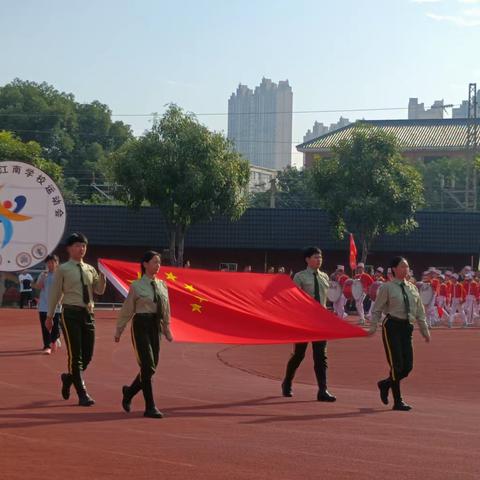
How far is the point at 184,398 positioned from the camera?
13938 millimetres

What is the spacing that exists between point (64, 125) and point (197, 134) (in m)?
52.9

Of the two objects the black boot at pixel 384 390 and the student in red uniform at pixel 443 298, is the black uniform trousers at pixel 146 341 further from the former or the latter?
the student in red uniform at pixel 443 298

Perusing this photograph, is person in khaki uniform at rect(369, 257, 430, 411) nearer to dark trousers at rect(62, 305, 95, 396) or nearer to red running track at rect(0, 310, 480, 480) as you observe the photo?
red running track at rect(0, 310, 480, 480)

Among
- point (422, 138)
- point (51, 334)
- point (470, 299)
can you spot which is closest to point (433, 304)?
point (470, 299)

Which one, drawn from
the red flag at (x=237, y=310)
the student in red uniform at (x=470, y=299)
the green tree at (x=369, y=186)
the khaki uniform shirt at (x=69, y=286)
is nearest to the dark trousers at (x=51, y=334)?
the red flag at (x=237, y=310)

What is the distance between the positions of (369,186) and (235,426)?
37990mm

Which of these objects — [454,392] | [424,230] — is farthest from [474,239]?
[454,392]

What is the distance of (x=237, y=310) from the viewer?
1491cm

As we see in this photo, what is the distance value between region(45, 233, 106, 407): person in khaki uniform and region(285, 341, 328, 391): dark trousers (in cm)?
266

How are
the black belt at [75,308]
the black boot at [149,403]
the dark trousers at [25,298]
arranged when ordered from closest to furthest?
1. the black boot at [149,403]
2. the black belt at [75,308]
3. the dark trousers at [25,298]

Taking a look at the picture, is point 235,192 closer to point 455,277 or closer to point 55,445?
point 455,277

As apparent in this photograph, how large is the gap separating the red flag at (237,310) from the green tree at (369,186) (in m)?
32.9

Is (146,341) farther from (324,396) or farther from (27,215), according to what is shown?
(27,215)

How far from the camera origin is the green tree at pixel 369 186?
1901 inches
